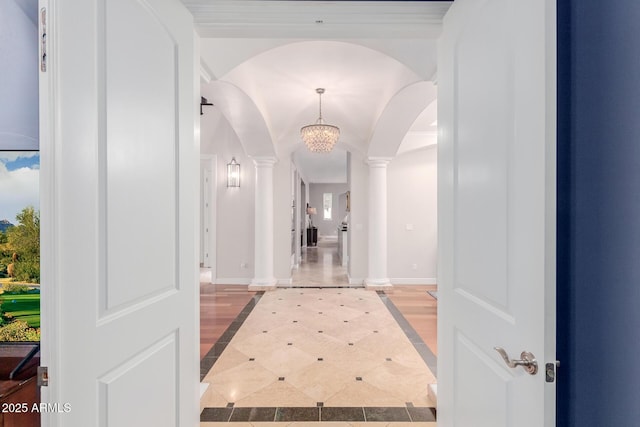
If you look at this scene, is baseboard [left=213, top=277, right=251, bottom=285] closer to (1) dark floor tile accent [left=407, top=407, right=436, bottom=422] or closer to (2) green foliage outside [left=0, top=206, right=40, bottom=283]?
(1) dark floor tile accent [left=407, top=407, right=436, bottom=422]

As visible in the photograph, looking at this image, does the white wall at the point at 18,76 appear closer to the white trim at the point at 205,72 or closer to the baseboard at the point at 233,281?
the white trim at the point at 205,72

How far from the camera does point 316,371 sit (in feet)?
9.08

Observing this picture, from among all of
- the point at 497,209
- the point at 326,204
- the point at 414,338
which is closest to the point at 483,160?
the point at 497,209

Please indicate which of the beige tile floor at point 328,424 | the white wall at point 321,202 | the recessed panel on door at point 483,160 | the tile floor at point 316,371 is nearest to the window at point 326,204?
the white wall at point 321,202

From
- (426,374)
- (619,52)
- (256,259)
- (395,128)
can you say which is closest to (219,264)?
(256,259)

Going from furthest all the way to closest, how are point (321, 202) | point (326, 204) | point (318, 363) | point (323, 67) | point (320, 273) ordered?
point (326, 204)
point (321, 202)
point (320, 273)
point (323, 67)
point (318, 363)

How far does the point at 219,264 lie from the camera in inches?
249

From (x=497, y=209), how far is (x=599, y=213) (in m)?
0.26

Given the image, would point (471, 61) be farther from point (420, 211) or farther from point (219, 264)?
point (219, 264)

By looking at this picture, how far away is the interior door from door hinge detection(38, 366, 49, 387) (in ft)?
4.40

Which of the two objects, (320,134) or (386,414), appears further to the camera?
(320,134)

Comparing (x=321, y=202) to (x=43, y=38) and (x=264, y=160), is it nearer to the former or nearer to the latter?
(x=264, y=160)

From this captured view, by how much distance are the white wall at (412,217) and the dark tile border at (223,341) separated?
10.2ft

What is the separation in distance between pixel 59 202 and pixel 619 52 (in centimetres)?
155
